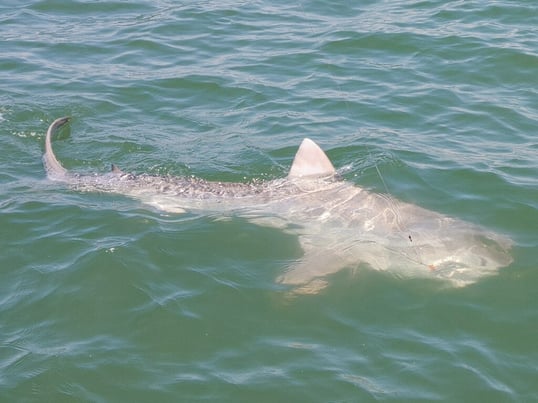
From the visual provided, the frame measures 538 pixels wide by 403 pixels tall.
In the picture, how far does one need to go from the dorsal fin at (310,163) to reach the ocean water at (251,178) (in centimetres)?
78

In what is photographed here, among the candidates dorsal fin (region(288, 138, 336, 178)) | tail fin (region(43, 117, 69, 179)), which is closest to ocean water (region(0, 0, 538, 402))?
tail fin (region(43, 117, 69, 179))

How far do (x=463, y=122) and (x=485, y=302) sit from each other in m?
4.67

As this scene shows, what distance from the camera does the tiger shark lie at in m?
8.65

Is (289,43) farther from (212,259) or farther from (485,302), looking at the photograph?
(485,302)

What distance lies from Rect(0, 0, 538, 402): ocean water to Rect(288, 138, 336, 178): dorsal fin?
2.56 feet

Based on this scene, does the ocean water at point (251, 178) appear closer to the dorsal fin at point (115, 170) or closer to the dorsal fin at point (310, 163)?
the dorsal fin at point (115, 170)

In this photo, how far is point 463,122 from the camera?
12055 millimetres

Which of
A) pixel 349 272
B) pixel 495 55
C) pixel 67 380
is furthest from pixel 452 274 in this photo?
pixel 495 55

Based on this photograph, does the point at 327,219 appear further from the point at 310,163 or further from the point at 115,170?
the point at 115,170

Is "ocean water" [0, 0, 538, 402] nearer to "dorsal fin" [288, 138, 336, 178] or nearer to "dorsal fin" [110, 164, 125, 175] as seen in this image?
"dorsal fin" [110, 164, 125, 175]

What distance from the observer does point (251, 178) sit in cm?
1086

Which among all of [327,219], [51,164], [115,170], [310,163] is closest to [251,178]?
[310,163]

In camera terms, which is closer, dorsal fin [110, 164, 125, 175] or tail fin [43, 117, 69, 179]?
dorsal fin [110, 164, 125, 175]

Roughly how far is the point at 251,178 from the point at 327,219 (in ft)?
5.43
